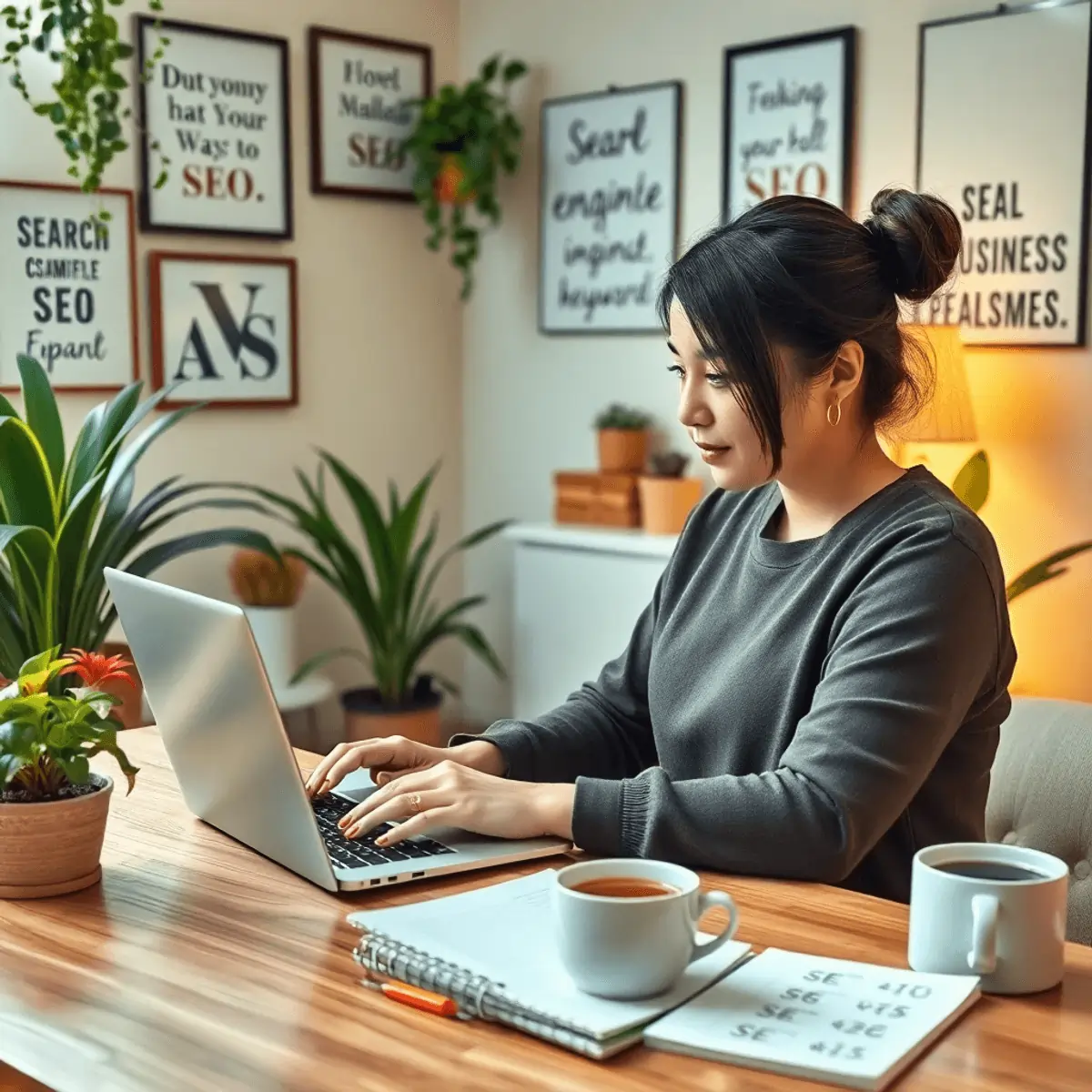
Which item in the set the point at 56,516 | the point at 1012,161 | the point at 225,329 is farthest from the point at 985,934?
the point at 225,329

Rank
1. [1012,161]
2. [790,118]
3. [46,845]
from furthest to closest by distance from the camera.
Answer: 1. [790,118]
2. [1012,161]
3. [46,845]

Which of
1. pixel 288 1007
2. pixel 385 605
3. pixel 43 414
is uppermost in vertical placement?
pixel 43 414

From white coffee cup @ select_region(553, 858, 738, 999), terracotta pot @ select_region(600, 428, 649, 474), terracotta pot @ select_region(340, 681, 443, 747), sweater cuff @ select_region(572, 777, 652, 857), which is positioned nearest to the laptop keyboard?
sweater cuff @ select_region(572, 777, 652, 857)

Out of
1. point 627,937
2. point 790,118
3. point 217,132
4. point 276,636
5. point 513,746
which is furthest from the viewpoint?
point 217,132

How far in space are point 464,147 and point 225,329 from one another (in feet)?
2.65

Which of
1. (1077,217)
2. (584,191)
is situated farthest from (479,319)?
(1077,217)

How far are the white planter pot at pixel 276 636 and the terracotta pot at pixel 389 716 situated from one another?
0.25 m

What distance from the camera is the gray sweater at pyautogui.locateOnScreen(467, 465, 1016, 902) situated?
4.41 feet

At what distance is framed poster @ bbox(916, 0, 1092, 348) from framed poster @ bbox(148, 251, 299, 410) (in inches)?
64.6

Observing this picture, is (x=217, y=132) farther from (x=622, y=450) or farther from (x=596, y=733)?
(x=596, y=733)

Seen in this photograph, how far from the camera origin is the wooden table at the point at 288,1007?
960mm

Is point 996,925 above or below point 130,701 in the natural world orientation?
above

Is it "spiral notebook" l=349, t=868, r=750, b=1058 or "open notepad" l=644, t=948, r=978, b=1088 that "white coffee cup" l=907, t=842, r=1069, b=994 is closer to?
"open notepad" l=644, t=948, r=978, b=1088

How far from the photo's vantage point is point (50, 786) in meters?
1.35
